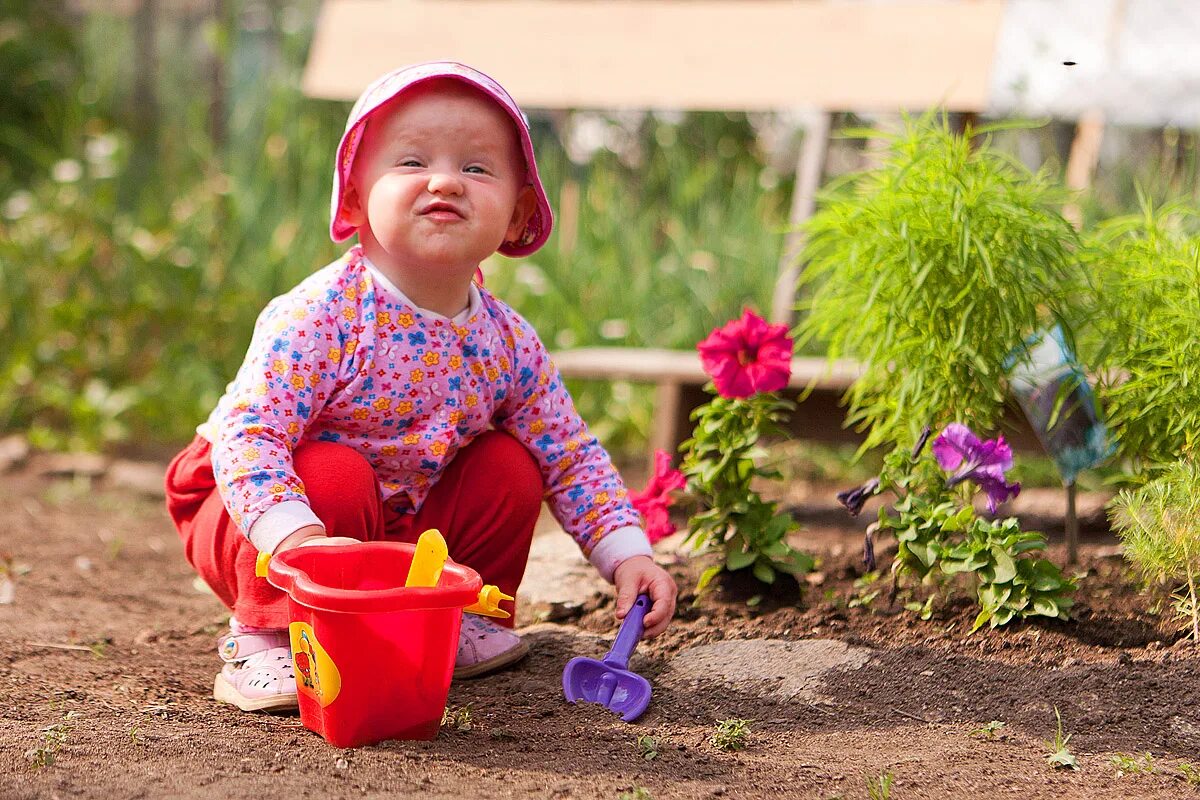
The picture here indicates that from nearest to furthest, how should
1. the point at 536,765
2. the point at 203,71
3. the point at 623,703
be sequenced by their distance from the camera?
the point at 536,765 < the point at 623,703 < the point at 203,71

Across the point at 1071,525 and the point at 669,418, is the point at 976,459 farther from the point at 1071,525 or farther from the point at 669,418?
the point at 669,418

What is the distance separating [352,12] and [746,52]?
140 cm

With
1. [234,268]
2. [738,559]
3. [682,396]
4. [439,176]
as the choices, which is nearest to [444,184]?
[439,176]

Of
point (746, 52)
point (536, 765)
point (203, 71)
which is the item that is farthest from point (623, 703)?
point (203, 71)

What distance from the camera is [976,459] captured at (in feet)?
6.89

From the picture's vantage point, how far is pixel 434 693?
1.71m

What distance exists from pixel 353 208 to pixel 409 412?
352 millimetres

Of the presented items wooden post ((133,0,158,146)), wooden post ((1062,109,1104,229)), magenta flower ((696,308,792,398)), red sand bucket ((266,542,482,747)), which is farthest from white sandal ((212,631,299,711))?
wooden post ((133,0,158,146))

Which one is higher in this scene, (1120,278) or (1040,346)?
(1120,278)

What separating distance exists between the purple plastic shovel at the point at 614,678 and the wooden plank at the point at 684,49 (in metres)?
2.12

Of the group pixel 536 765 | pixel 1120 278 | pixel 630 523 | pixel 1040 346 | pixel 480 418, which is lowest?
pixel 536 765

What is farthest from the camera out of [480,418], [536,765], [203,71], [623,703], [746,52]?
[203,71]

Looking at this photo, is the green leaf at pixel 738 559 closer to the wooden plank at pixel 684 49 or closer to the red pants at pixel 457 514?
the red pants at pixel 457 514

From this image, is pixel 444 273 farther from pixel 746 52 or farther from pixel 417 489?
pixel 746 52
